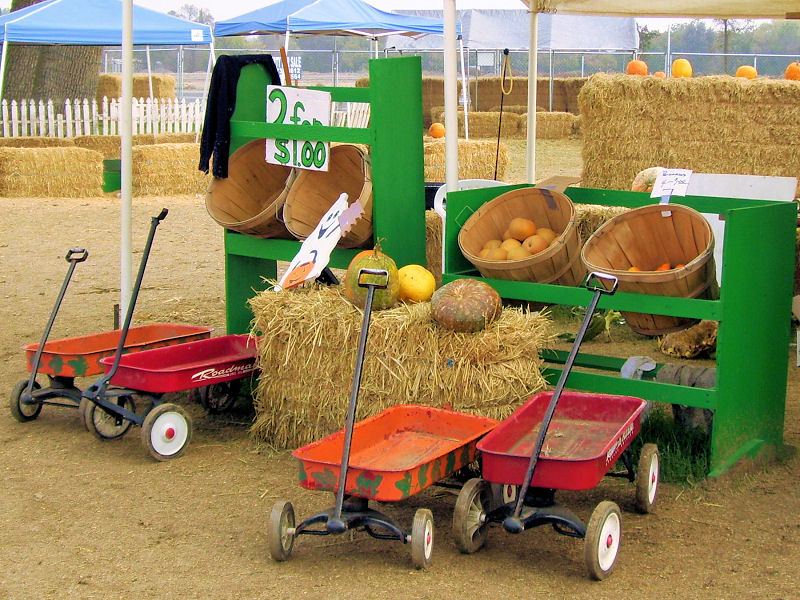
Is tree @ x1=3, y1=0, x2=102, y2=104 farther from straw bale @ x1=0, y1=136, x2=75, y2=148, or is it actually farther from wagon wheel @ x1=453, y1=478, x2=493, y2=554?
wagon wheel @ x1=453, y1=478, x2=493, y2=554

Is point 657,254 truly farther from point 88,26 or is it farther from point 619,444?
point 88,26

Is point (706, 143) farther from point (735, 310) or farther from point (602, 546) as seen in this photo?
point (602, 546)

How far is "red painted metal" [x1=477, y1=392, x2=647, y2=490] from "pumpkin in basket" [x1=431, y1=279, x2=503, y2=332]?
406mm

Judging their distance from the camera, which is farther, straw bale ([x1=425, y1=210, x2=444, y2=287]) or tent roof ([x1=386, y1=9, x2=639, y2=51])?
tent roof ([x1=386, y1=9, x2=639, y2=51])

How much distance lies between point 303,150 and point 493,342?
1678mm

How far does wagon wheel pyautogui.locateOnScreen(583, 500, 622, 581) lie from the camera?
10.5ft

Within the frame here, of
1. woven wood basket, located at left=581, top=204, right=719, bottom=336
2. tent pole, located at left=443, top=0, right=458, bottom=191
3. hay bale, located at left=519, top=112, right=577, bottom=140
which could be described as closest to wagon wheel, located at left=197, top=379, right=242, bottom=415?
tent pole, located at left=443, top=0, right=458, bottom=191

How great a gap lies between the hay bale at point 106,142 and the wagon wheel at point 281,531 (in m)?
14.5

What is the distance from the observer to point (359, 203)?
4820 millimetres

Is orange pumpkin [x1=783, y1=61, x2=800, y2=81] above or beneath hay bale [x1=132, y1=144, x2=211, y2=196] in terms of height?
above

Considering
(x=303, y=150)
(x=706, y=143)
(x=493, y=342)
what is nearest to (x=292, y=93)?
(x=303, y=150)

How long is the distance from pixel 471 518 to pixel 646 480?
767 millimetres

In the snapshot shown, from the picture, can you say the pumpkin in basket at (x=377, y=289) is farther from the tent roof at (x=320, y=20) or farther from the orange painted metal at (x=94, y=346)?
the tent roof at (x=320, y=20)

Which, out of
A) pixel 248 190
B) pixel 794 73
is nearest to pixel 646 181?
pixel 248 190
